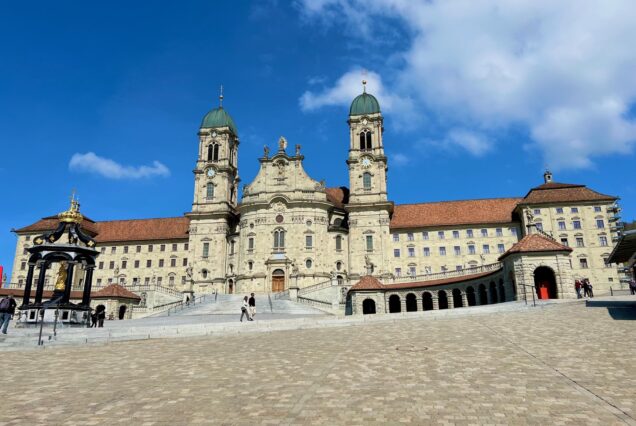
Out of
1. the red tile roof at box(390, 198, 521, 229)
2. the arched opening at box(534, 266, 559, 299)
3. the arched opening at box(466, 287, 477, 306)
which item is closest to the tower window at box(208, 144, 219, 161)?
the red tile roof at box(390, 198, 521, 229)

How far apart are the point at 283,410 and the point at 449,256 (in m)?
59.1

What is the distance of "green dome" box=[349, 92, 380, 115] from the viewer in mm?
73438

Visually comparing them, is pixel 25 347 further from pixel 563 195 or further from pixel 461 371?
pixel 563 195

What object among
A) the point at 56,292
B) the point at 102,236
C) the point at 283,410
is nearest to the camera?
the point at 283,410

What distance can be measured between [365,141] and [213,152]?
24.4m

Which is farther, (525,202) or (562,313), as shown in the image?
(525,202)

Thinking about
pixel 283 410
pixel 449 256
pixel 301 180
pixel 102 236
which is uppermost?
pixel 301 180

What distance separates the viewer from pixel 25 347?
1933 cm

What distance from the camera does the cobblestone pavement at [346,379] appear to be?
29.1ft

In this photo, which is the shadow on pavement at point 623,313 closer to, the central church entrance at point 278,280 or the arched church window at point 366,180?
the central church entrance at point 278,280

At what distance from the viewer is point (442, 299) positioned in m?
56.3

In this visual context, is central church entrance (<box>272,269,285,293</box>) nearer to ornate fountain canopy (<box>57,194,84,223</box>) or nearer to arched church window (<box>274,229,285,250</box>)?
arched church window (<box>274,229,285,250</box>)

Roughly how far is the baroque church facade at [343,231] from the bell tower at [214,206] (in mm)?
162

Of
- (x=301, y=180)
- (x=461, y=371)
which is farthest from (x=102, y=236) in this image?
(x=461, y=371)
